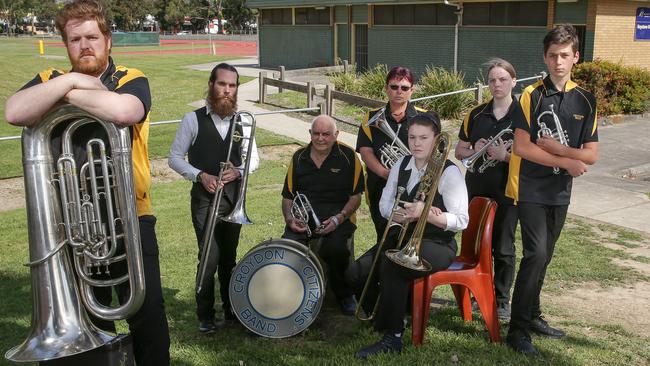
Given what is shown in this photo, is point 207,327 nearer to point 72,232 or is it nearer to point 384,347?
point 384,347

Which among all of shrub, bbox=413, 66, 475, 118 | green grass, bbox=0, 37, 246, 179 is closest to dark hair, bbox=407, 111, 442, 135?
green grass, bbox=0, 37, 246, 179

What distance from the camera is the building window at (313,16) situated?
2938cm

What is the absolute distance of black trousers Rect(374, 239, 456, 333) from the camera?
14.0ft

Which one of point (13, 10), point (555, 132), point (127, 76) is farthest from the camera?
point (13, 10)

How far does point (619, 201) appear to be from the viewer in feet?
28.6

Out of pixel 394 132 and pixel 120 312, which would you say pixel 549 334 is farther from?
pixel 120 312

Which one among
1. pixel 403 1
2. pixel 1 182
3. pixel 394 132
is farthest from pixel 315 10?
pixel 394 132

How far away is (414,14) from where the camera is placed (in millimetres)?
24266

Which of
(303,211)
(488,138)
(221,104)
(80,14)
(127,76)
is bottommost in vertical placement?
(303,211)

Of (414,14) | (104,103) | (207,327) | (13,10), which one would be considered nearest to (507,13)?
(414,14)

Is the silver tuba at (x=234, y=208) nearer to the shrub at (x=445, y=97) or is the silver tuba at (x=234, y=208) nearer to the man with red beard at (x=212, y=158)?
the man with red beard at (x=212, y=158)

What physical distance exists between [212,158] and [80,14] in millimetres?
1879

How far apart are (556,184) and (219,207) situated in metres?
2.27

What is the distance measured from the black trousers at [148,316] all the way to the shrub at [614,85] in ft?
47.6
